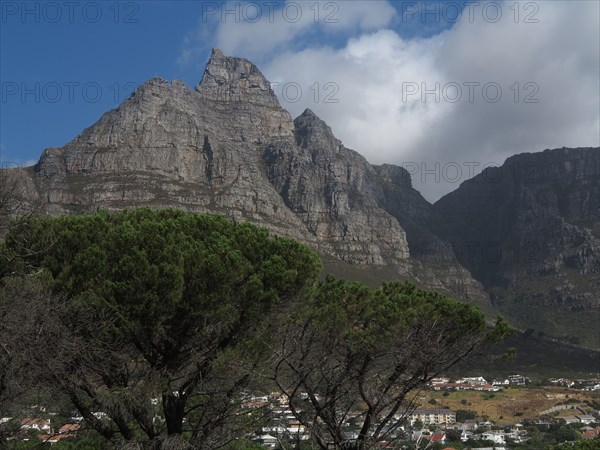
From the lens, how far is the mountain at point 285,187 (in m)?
128

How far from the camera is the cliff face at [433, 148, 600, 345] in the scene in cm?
12862

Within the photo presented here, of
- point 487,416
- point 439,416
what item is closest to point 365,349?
point 439,416

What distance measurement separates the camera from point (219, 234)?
14.5m

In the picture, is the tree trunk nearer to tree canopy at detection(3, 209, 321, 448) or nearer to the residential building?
tree canopy at detection(3, 209, 321, 448)

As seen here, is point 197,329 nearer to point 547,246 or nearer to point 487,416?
point 487,416

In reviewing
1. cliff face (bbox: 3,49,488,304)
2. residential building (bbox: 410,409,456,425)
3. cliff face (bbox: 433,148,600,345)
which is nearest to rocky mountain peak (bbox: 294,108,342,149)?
cliff face (bbox: 3,49,488,304)

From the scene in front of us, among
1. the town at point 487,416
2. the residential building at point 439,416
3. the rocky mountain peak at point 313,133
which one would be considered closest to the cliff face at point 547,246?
the town at point 487,416

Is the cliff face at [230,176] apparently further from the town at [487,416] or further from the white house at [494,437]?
the white house at [494,437]

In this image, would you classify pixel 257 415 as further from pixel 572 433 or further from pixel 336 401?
pixel 572 433

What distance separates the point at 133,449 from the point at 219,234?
495 centimetres

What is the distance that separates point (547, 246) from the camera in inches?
6358

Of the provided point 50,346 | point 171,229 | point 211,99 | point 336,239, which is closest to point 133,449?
point 50,346

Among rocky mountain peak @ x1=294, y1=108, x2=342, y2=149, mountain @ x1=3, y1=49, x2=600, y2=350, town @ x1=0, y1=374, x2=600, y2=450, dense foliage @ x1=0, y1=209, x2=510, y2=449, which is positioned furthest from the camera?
rocky mountain peak @ x1=294, y1=108, x2=342, y2=149

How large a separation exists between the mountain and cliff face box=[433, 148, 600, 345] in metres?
0.50
